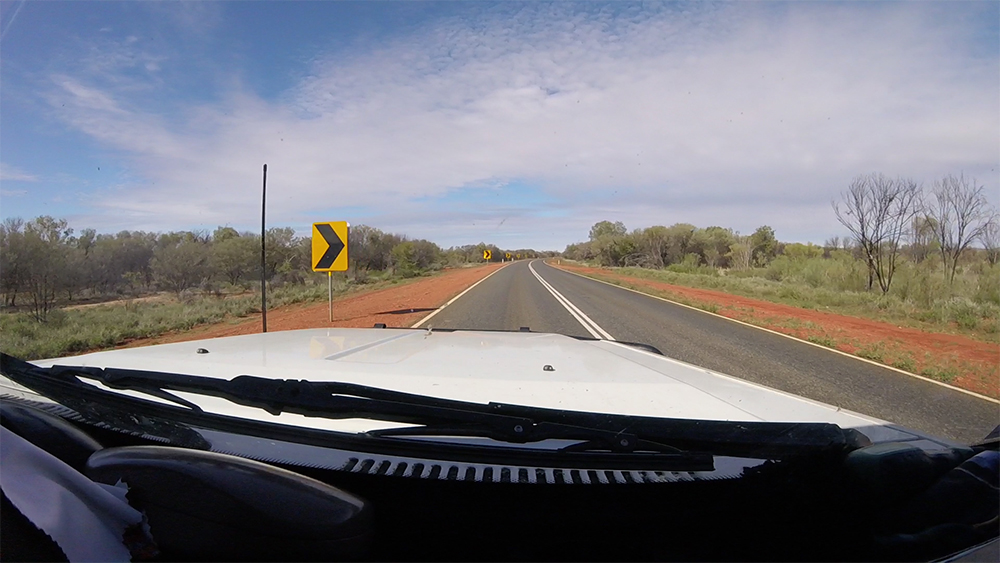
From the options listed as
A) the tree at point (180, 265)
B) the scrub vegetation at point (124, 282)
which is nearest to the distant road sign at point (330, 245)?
the scrub vegetation at point (124, 282)

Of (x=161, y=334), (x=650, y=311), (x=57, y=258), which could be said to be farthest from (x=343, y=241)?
(x=650, y=311)

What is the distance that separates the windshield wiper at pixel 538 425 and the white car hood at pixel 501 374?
0.08 meters

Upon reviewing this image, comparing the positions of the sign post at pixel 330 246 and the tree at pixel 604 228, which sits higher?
the tree at pixel 604 228

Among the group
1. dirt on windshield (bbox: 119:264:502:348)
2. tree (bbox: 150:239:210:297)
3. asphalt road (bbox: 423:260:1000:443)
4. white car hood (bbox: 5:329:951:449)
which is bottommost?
asphalt road (bbox: 423:260:1000:443)

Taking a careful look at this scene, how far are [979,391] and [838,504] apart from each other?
7.48 meters

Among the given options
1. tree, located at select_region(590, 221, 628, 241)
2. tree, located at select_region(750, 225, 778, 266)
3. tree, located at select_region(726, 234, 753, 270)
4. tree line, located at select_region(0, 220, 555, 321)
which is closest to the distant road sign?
tree line, located at select_region(0, 220, 555, 321)

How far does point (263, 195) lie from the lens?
6312 millimetres

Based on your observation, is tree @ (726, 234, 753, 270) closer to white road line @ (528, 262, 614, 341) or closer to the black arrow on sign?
white road line @ (528, 262, 614, 341)

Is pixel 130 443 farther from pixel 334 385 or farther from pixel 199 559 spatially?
pixel 199 559

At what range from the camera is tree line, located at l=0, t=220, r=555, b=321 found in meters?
10.5

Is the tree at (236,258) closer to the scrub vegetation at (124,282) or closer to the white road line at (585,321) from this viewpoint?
the scrub vegetation at (124,282)

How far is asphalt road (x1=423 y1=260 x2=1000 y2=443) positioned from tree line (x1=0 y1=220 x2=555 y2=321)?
8288mm

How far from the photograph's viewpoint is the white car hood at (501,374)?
2049 millimetres

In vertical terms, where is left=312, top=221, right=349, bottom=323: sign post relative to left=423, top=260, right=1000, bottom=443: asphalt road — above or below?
above
